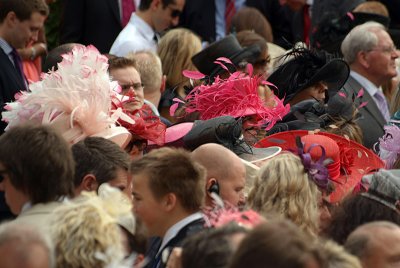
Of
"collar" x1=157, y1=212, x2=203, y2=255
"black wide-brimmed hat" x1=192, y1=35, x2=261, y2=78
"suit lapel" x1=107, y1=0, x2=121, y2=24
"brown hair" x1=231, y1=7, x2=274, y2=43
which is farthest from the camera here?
"brown hair" x1=231, y1=7, x2=274, y2=43

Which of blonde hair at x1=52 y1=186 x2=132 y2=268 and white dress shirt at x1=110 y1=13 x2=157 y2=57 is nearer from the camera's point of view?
blonde hair at x1=52 y1=186 x2=132 y2=268

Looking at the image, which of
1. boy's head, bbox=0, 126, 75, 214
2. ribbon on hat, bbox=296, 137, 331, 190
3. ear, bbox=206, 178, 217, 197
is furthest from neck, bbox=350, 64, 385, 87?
boy's head, bbox=0, 126, 75, 214

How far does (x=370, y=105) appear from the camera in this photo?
9906 mm

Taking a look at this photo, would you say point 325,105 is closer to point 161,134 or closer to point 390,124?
point 390,124

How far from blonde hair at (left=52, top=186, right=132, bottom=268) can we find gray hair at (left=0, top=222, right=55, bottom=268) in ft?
0.83

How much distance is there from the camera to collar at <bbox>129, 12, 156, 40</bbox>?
10750 mm

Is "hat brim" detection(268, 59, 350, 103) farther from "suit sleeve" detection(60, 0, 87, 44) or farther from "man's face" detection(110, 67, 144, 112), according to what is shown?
"suit sleeve" detection(60, 0, 87, 44)

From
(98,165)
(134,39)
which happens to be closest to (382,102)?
(134,39)

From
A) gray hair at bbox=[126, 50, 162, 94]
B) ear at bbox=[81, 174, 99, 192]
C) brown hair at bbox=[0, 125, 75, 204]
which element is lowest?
gray hair at bbox=[126, 50, 162, 94]

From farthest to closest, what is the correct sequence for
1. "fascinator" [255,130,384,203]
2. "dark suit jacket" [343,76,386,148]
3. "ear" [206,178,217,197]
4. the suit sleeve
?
the suit sleeve
"dark suit jacket" [343,76,386,148]
"fascinator" [255,130,384,203]
"ear" [206,178,217,197]

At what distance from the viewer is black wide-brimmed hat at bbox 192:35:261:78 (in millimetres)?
9438

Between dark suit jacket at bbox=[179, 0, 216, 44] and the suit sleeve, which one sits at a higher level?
the suit sleeve

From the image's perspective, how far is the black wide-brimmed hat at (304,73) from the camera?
8.52 meters

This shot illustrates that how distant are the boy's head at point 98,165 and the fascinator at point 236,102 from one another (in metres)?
1.51
